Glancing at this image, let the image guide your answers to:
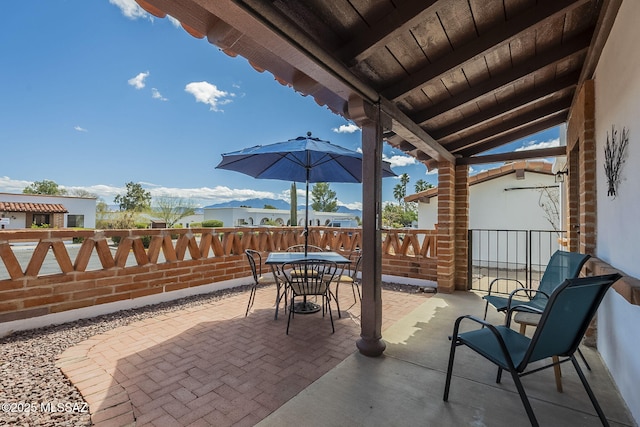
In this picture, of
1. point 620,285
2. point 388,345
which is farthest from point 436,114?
point 388,345

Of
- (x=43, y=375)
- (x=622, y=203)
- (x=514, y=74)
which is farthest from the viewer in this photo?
(x=514, y=74)

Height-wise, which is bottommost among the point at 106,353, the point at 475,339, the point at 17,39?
the point at 106,353

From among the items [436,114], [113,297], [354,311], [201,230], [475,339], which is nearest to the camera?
[475,339]

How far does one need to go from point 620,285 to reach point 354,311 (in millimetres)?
2815

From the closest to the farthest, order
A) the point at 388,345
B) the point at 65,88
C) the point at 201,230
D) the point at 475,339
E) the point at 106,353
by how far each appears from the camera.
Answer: the point at 475,339, the point at 106,353, the point at 388,345, the point at 201,230, the point at 65,88

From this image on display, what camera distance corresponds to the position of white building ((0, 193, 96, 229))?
72.3ft

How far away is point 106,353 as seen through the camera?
2.68 metres

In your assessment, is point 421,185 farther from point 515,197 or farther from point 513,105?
point 513,105

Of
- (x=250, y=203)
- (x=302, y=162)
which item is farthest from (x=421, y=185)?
(x=250, y=203)

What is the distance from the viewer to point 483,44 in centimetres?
236

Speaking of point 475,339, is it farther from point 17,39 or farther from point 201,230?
A: point 17,39

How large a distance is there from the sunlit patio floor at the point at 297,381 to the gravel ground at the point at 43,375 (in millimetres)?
93

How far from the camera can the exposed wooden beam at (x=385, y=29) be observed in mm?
1866

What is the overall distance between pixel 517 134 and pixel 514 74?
6.49 ft
